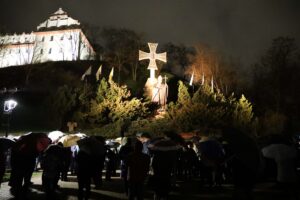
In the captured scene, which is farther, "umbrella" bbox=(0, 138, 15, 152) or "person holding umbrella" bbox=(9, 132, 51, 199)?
"person holding umbrella" bbox=(9, 132, 51, 199)

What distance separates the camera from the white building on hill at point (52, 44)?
81500 millimetres

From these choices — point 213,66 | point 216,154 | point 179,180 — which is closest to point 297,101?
point 213,66

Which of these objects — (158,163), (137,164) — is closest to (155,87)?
(158,163)

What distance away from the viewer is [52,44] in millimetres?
85000

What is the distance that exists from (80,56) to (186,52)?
80.9 feet

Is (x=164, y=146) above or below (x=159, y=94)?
below

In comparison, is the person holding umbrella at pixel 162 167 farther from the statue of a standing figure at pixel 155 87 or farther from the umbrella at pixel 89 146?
the statue of a standing figure at pixel 155 87

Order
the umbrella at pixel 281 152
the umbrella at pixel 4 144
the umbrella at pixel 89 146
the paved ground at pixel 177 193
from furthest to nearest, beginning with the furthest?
the paved ground at pixel 177 193
the umbrella at pixel 4 144
the umbrella at pixel 89 146
the umbrella at pixel 281 152

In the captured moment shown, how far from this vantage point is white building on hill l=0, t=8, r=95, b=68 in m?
81.5

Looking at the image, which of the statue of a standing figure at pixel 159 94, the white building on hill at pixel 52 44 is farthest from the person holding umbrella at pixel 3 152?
the white building on hill at pixel 52 44

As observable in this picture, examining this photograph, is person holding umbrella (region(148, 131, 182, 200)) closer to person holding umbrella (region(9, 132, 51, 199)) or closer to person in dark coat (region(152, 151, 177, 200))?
person in dark coat (region(152, 151, 177, 200))

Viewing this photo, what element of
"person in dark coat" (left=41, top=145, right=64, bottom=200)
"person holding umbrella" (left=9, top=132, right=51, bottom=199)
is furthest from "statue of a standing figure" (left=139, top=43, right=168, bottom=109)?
"person in dark coat" (left=41, top=145, right=64, bottom=200)

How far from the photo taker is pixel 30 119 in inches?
1875

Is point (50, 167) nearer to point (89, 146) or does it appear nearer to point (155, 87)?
point (89, 146)
